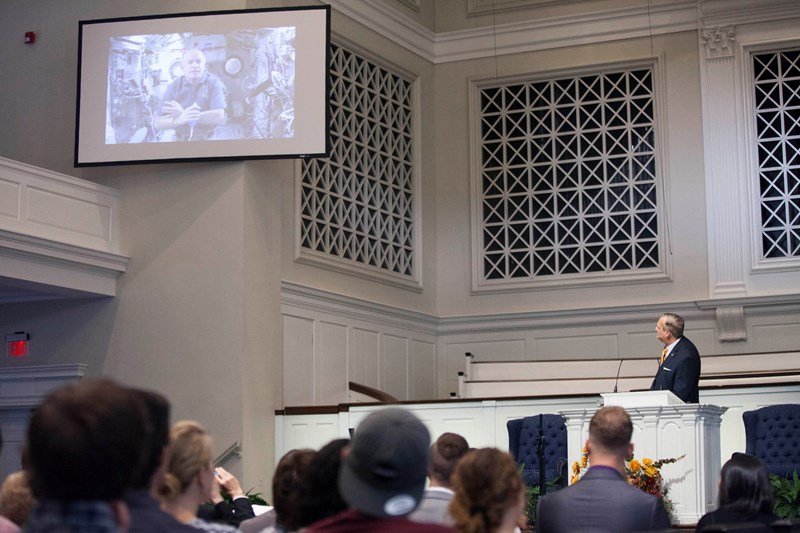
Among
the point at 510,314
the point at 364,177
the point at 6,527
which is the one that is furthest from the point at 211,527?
the point at 510,314

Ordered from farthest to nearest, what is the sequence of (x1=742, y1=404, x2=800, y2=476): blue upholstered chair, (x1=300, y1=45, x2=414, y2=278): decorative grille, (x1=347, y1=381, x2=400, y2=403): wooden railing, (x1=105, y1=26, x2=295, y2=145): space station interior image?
(x1=300, y1=45, x2=414, y2=278): decorative grille < (x1=347, y1=381, x2=400, y2=403): wooden railing < (x1=105, y1=26, x2=295, y2=145): space station interior image < (x1=742, y1=404, x2=800, y2=476): blue upholstered chair

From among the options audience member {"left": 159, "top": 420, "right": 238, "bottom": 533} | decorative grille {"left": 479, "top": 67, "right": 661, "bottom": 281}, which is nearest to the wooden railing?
decorative grille {"left": 479, "top": 67, "right": 661, "bottom": 281}

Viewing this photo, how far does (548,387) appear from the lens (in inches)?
488

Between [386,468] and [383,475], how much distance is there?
0.02 m

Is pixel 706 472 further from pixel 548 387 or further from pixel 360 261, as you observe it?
pixel 360 261

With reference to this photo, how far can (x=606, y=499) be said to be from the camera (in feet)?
11.5

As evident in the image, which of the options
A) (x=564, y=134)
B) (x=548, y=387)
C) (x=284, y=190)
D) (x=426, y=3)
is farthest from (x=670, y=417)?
(x=426, y=3)

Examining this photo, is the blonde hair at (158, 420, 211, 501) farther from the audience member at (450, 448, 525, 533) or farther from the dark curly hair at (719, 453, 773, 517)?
the dark curly hair at (719, 453, 773, 517)

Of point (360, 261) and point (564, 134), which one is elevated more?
point (564, 134)

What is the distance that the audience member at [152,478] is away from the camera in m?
2.22

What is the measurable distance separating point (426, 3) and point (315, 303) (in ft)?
15.2

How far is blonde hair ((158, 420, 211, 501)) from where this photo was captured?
280cm

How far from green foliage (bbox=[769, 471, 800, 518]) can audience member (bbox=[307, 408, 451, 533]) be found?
6.67 metres

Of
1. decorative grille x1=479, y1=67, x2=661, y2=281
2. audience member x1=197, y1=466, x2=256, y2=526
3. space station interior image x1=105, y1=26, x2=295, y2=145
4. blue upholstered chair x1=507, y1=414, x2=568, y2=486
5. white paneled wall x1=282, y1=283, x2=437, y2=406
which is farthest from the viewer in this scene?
decorative grille x1=479, y1=67, x2=661, y2=281
